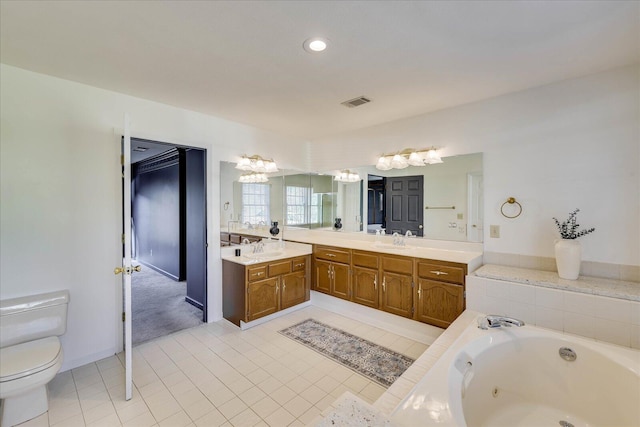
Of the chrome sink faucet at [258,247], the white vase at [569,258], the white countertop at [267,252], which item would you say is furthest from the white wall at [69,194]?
the white vase at [569,258]

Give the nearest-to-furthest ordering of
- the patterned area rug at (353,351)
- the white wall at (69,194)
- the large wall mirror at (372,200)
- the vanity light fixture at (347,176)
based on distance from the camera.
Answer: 1. the white wall at (69,194)
2. the patterned area rug at (353,351)
3. the large wall mirror at (372,200)
4. the vanity light fixture at (347,176)

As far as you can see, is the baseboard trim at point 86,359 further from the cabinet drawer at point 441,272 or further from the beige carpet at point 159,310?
the cabinet drawer at point 441,272

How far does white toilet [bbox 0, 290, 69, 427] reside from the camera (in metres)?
1.69

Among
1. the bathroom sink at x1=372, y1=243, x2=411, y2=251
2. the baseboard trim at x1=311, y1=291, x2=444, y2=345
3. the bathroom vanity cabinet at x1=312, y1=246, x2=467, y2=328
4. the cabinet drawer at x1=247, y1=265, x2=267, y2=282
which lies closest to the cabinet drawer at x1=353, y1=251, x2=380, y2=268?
the bathroom vanity cabinet at x1=312, y1=246, x2=467, y2=328

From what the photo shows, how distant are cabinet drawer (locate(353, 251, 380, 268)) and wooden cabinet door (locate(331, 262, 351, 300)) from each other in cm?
18

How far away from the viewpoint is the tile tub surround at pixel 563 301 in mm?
1846

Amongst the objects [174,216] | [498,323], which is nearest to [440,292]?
[498,323]

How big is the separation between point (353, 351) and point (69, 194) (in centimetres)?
293

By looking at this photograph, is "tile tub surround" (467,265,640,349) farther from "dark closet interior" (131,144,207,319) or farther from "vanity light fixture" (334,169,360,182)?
"dark closet interior" (131,144,207,319)

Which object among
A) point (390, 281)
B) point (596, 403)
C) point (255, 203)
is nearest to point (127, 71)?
point (255, 203)

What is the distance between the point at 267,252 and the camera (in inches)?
147

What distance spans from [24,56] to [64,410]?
253 centimetres

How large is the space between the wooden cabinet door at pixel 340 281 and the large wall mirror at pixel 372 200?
0.71 meters

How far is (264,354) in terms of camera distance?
2641 mm
